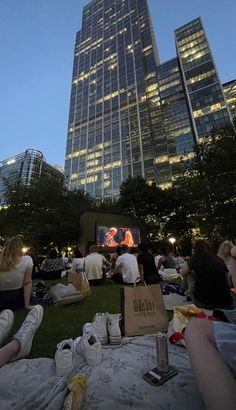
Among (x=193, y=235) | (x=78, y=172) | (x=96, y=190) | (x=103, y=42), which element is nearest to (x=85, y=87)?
(x=103, y=42)

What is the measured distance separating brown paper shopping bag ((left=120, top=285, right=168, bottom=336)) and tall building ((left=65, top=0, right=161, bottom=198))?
53.8m

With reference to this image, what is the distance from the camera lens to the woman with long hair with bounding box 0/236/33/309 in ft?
10.3

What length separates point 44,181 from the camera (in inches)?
848

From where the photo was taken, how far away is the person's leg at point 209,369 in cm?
84

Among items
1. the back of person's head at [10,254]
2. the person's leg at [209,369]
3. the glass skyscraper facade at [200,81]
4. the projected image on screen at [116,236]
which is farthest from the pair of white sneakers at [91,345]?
the glass skyscraper facade at [200,81]

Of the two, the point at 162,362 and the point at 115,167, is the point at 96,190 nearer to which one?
the point at 115,167

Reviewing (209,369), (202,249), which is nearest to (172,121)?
(202,249)

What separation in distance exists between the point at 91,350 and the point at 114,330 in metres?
0.45

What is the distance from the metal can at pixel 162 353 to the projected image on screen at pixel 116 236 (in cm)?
1716

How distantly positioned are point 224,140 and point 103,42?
9549 cm

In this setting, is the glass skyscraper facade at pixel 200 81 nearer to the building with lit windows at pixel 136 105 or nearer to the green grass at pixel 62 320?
the building with lit windows at pixel 136 105

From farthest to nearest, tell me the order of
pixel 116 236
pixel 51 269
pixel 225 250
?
1. pixel 116 236
2. pixel 51 269
3. pixel 225 250

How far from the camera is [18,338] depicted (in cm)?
179

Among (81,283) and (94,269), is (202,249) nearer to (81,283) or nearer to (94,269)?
(81,283)
